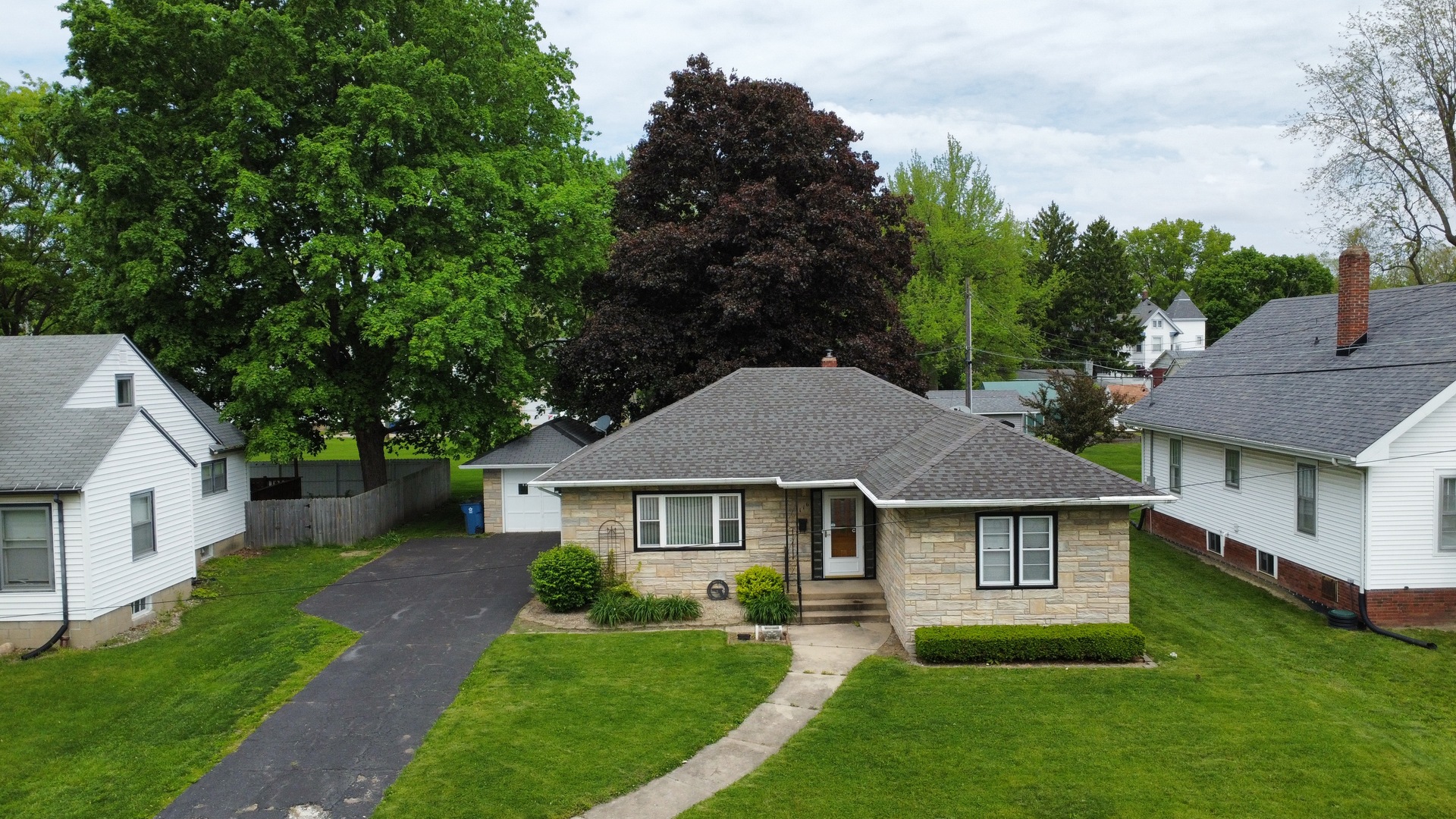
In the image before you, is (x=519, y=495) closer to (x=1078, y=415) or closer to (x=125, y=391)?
(x=125, y=391)

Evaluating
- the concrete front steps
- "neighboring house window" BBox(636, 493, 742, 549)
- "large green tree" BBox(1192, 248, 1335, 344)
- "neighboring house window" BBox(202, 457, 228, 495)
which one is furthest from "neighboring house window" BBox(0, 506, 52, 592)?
"large green tree" BBox(1192, 248, 1335, 344)

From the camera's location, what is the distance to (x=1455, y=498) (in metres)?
15.0

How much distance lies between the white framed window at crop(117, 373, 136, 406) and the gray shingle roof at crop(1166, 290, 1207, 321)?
7235cm

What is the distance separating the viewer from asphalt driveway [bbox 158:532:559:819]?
964 cm

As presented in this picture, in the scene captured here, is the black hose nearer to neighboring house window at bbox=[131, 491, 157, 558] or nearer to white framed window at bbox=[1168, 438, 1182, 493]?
white framed window at bbox=[1168, 438, 1182, 493]

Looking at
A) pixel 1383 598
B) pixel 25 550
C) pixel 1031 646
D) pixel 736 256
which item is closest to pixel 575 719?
pixel 1031 646

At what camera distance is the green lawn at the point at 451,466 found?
33.6m

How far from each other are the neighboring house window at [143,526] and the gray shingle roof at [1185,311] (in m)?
72.8

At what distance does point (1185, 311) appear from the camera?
70500 millimetres

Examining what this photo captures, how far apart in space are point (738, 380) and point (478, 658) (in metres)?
9.20

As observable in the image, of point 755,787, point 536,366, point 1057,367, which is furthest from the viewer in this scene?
point 1057,367

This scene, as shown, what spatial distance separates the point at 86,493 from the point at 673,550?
1052cm

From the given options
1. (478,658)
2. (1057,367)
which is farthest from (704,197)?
(1057,367)

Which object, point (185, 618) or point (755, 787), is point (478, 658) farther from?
point (185, 618)
